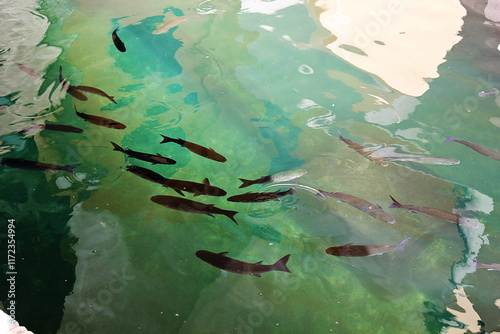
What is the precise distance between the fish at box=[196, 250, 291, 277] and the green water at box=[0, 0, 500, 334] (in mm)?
50

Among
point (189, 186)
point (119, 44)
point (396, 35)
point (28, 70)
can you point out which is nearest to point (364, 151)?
point (189, 186)

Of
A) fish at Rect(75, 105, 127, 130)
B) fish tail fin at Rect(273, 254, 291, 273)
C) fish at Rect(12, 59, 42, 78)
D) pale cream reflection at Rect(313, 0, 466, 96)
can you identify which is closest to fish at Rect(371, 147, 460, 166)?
pale cream reflection at Rect(313, 0, 466, 96)

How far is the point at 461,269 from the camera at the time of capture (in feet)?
8.28

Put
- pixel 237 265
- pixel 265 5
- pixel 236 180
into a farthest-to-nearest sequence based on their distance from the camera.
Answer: pixel 265 5
pixel 236 180
pixel 237 265

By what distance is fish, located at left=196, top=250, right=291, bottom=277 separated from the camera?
2.39 metres

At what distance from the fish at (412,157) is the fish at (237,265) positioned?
1.35 metres

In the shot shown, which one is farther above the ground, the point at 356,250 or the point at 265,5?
the point at 265,5

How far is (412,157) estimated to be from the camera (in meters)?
3.11

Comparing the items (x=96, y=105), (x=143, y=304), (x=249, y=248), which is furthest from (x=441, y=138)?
(x=96, y=105)

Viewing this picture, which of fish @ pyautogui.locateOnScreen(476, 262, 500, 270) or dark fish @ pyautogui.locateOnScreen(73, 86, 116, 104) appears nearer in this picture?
fish @ pyautogui.locateOnScreen(476, 262, 500, 270)

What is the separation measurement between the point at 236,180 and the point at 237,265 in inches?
30.8

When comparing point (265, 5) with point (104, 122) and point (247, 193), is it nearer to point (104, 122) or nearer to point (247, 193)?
point (104, 122)

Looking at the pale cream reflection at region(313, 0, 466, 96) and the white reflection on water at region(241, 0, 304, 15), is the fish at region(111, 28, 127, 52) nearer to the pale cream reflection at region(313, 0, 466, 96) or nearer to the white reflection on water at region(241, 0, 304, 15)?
the white reflection on water at region(241, 0, 304, 15)

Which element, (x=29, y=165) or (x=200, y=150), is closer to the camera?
(x=29, y=165)
